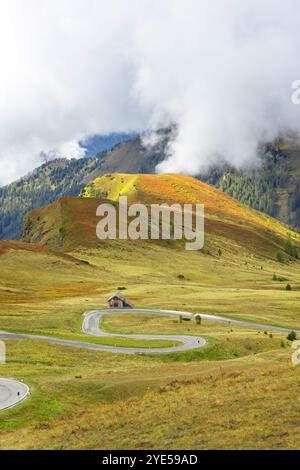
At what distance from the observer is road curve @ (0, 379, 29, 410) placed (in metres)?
38.8

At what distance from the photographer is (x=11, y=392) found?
139ft

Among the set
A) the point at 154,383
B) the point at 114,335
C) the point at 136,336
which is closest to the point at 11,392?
the point at 154,383

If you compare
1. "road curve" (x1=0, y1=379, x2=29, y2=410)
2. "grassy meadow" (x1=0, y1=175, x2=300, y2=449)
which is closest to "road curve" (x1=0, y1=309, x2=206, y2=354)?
"grassy meadow" (x1=0, y1=175, x2=300, y2=449)

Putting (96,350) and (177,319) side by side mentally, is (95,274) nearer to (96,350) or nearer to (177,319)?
(177,319)

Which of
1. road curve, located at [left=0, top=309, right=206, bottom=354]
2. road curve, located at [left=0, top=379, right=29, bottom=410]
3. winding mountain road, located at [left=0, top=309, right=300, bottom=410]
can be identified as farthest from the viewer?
road curve, located at [left=0, top=309, right=206, bottom=354]

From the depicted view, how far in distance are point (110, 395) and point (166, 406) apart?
9.96m

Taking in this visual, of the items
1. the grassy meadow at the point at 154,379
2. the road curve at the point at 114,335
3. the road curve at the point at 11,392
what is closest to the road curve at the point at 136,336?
the road curve at the point at 114,335

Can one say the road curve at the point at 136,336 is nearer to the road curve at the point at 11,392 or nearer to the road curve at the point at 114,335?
the road curve at the point at 114,335

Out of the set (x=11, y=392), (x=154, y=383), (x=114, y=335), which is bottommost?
(x=114, y=335)

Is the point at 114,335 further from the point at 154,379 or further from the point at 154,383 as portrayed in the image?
the point at 154,383

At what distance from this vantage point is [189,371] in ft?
166

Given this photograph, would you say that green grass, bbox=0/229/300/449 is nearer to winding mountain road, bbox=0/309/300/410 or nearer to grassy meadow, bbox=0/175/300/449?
grassy meadow, bbox=0/175/300/449

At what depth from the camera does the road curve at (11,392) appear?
1528 inches

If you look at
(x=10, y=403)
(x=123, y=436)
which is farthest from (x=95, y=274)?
(x=123, y=436)
